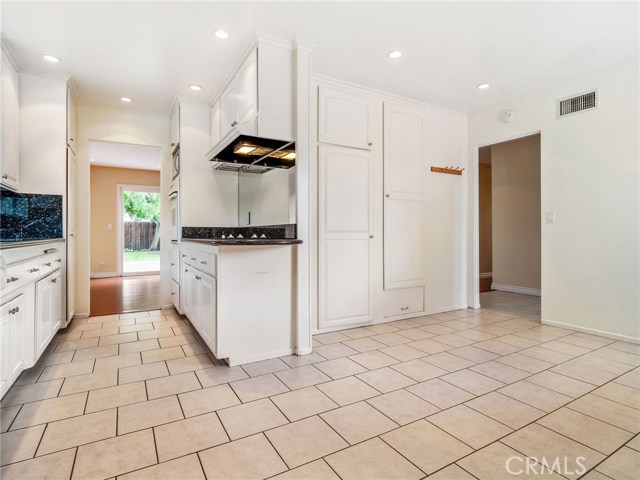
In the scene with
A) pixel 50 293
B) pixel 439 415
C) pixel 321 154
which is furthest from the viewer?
pixel 321 154

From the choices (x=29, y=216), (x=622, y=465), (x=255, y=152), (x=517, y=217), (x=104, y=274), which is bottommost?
(x=622, y=465)

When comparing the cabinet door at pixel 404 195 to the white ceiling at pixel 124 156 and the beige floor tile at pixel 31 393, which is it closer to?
the beige floor tile at pixel 31 393

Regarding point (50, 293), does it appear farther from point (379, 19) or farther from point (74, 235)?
point (379, 19)

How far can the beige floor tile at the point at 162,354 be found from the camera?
260 centimetres

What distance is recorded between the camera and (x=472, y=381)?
7.32ft

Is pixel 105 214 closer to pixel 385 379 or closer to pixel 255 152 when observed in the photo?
pixel 255 152

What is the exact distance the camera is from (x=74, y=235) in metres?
3.82

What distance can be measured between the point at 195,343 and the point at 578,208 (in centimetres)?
386

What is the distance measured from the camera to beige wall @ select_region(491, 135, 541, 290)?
5.41m

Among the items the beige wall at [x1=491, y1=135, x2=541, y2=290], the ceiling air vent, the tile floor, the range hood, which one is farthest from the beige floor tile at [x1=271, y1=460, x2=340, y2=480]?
the beige wall at [x1=491, y1=135, x2=541, y2=290]

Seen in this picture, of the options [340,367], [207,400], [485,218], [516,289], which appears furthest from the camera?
[485,218]

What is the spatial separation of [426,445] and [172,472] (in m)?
1.09

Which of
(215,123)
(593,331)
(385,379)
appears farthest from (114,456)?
(593,331)

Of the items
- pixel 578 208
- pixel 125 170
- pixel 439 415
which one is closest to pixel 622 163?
pixel 578 208
